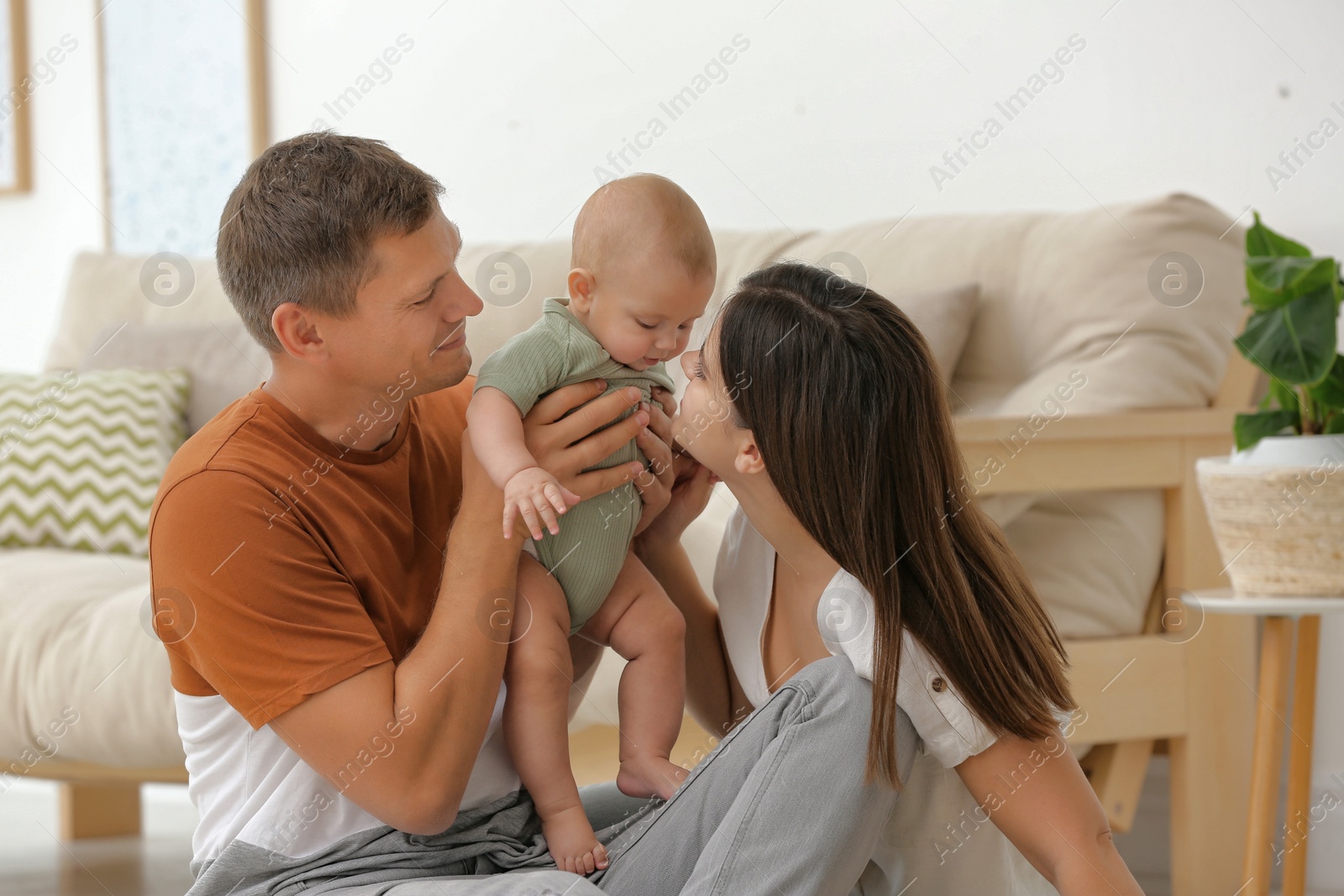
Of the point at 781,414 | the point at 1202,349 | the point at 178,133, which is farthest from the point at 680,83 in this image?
the point at 781,414

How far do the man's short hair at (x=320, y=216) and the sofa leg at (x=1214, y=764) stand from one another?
1319mm

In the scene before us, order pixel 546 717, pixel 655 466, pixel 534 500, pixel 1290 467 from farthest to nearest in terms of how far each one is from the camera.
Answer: pixel 1290 467 < pixel 655 466 < pixel 546 717 < pixel 534 500

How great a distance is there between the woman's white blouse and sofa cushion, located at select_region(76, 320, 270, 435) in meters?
1.30

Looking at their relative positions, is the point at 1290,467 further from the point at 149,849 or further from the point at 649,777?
the point at 149,849

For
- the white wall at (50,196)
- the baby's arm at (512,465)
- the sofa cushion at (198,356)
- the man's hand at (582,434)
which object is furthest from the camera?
the white wall at (50,196)

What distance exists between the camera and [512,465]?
1.06 meters

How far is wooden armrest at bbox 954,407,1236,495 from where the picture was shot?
5.02 feet

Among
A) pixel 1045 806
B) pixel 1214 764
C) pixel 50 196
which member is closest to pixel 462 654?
pixel 1045 806

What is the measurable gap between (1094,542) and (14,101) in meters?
2.98

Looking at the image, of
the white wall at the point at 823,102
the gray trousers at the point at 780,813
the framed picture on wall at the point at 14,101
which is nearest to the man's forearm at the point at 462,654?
the gray trousers at the point at 780,813

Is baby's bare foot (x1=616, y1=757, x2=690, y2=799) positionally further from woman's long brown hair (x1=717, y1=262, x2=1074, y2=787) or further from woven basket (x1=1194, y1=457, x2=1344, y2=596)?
woven basket (x1=1194, y1=457, x2=1344, y2=596)

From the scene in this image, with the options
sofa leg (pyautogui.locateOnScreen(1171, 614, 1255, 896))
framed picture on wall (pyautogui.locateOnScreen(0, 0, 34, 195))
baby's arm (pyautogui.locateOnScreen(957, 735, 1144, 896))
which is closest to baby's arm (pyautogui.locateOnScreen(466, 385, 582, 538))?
baby's arm (pyautogui.locateOnScreen(957, 735, 1144, 896))

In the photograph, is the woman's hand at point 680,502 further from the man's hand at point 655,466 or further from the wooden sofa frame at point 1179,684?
the wooden sofa frame at point 1179,684

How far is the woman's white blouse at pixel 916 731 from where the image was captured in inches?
36.7
